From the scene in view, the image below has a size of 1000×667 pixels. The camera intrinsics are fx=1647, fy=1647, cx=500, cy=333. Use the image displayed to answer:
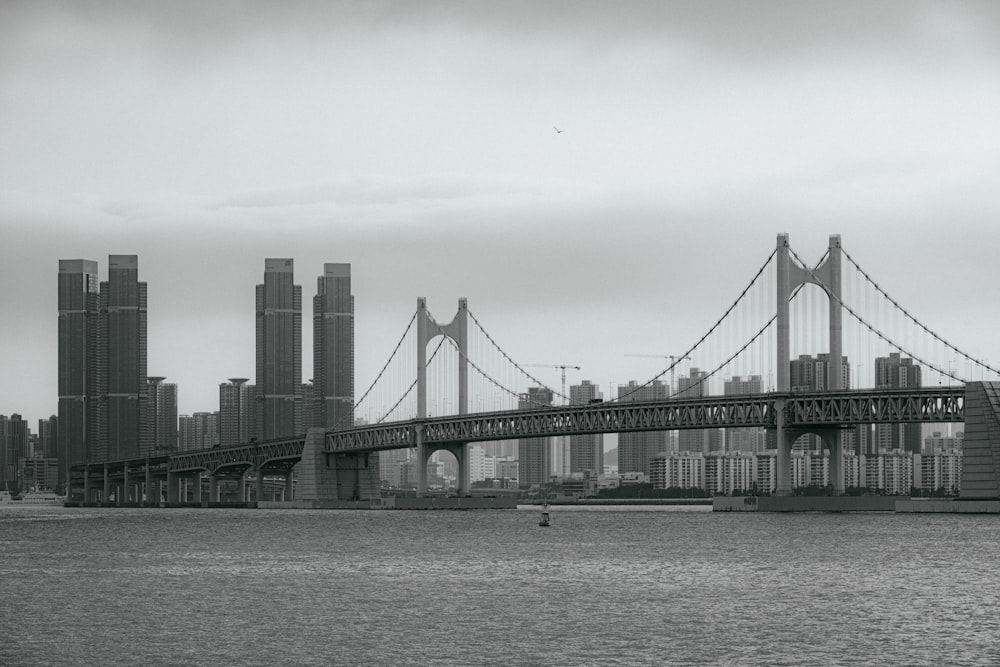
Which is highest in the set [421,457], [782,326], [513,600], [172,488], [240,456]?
[782,326]

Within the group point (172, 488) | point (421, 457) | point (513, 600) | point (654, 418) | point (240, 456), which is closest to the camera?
point (513, 600)

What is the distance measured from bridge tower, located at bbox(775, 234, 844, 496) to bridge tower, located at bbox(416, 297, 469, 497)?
34036mm

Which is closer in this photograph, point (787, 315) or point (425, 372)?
point (787, 315)

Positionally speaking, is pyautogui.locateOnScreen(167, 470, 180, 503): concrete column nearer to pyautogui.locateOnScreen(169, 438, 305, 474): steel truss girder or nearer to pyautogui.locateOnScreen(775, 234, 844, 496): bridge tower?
pyautogui.locateOnScreen(169, 438, 305, 474): steel truss girder

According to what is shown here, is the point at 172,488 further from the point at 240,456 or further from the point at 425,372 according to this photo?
the point at 425,372

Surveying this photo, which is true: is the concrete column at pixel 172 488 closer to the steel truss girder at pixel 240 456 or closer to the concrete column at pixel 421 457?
the steel truss girder at pixel 240 456

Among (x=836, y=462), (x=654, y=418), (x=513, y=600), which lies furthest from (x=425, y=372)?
(x=513, y=600)

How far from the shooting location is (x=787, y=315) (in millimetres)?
95625

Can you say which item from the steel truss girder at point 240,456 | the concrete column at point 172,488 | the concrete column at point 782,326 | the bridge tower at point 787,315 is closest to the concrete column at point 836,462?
the bridge tower at point 787,315

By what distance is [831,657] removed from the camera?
31.9m

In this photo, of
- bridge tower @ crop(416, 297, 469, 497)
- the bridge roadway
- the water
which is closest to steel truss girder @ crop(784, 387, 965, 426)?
the bridge roadway

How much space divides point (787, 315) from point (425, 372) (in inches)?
1670

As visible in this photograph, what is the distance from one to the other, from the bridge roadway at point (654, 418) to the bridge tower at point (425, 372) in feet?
3.48

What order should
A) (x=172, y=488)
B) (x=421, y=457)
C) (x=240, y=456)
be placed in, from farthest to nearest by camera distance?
(x=172, y=488), (x=240, y=456), (x=421, y=457)
